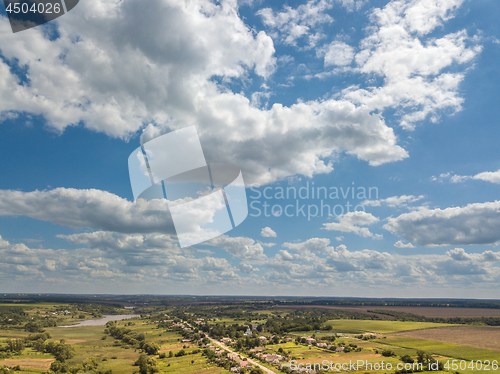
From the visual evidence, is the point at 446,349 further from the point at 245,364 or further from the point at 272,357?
the point at 245,364

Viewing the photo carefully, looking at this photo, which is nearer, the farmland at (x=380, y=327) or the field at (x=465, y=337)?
the field at (x=465, y=337)

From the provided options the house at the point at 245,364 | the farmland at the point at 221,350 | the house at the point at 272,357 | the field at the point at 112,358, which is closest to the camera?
the field at the point at 112,358

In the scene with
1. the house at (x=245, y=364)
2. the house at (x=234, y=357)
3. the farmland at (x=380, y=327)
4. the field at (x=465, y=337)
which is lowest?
the farmland at (x=380, y=327)

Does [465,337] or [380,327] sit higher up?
[465,337]

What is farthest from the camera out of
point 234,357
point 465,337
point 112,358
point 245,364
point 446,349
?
point 465,337

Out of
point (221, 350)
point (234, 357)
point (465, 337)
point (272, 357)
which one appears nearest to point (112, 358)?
point (221, 350)

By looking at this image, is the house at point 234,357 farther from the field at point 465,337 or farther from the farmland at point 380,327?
the field at point 465,337

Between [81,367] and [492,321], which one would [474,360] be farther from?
[492,321]

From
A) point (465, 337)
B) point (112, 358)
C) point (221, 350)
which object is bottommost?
point (221, 350)

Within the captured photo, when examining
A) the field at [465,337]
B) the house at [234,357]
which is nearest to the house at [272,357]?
the house at [234,357]

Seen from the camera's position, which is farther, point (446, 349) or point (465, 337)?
point (465, 337)

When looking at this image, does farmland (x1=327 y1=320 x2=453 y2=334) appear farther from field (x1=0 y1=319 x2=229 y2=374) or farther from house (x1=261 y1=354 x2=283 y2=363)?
field (x1=0 y1=319 x2=229 y2=374)

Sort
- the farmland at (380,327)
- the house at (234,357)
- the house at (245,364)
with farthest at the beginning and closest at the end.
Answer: the farmland at (380,327)
the house at (234,357)
the house at (245,364)
